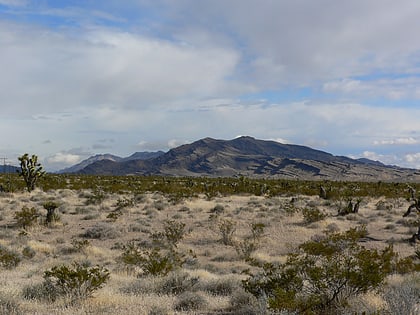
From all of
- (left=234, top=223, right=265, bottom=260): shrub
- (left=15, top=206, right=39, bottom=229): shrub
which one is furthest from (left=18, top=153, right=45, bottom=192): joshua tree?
(left=234, top=223, right=265, bottom=260): shrub

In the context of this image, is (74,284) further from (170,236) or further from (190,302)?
(170,236)

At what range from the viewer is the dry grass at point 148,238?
24.9ft

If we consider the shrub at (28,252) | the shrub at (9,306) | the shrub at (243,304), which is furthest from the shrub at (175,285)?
the shrub at (28,252)

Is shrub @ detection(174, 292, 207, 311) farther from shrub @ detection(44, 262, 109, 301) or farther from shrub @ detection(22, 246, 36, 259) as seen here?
shrub @ detection(22, 246, 36, 259)

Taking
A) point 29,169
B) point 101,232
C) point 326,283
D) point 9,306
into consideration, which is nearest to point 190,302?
point 326,283

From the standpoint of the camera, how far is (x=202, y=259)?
558 inches

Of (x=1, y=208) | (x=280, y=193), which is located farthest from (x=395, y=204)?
(x=1, y=208)

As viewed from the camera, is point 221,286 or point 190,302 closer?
point 190,302

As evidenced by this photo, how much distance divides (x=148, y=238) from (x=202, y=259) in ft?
11.9

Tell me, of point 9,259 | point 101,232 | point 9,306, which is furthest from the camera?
point 101,232

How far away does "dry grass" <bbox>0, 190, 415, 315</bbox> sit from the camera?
299 inches

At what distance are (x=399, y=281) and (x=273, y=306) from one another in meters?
4.98

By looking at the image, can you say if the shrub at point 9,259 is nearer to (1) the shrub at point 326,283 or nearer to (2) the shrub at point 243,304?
(2) the shrub at point 243,304

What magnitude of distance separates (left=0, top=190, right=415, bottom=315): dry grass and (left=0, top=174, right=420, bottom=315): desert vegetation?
0.14ft
